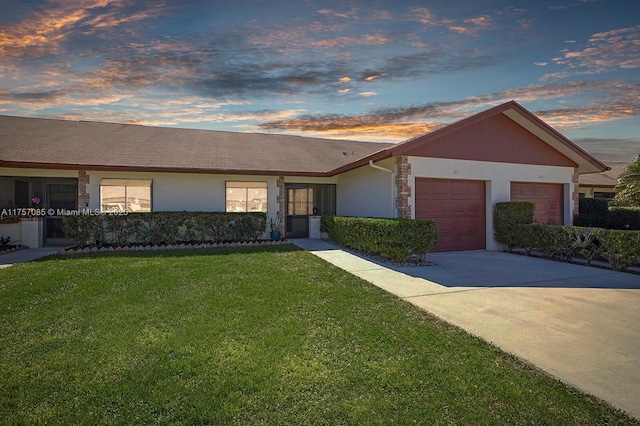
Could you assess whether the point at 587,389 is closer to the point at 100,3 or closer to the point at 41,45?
the point at 100,3

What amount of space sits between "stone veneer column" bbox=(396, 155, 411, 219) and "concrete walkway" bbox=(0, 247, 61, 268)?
34.8 feet

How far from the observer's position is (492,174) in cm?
1218

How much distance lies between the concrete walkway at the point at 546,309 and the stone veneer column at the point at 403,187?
197 centimetres

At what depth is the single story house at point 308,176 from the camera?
11.5 metres

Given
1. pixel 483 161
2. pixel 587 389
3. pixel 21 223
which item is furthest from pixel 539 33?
pixel 21 223

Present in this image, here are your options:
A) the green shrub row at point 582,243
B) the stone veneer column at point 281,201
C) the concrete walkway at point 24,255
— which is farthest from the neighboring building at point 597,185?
the concrete walkway at point 24,255

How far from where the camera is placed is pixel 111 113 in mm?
16875

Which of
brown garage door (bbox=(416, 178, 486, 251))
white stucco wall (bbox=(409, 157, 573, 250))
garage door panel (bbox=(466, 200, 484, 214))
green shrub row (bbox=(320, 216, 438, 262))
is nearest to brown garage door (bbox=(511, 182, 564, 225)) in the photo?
white stucco wall (bbox=(409, 157, 573, 250))

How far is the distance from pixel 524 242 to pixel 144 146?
14.9 meters

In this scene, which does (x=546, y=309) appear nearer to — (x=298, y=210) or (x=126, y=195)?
(x=298, y=210)

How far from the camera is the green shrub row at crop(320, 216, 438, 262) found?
901cm

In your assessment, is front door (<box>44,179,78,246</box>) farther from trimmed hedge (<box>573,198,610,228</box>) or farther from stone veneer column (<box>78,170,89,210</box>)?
trimmed hedge (<box>573,198,610,228</box>)

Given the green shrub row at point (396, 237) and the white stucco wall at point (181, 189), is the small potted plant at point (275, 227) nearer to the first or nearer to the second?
the white stucco wall at point (181, 189)

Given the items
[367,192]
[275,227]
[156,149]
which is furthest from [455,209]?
[156,149]
